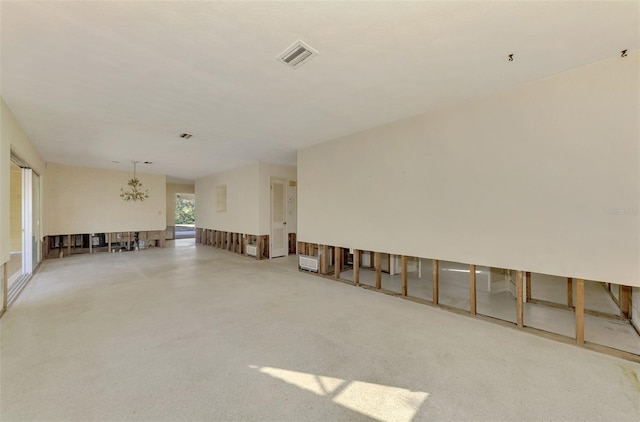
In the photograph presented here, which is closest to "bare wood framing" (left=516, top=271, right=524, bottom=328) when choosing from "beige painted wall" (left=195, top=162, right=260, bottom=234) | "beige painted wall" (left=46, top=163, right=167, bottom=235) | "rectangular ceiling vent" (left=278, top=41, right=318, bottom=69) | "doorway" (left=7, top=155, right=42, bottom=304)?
"rectangular ceiling vent" (left=278, top=41, right=318, bottom=69)

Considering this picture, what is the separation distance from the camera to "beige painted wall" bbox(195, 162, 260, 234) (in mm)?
7508

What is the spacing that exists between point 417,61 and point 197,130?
361cm

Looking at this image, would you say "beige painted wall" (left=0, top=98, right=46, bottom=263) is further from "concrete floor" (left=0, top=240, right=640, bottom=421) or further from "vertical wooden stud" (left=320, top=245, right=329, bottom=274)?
"vertical wooden stud" (left=320, top=245, right=329, bottom=274)

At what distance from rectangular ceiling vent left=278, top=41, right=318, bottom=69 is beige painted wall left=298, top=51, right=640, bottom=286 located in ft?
6.79

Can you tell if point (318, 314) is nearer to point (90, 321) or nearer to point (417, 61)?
point (90, 321)

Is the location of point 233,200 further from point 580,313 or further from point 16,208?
point 580,313

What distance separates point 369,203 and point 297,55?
2.67 metres

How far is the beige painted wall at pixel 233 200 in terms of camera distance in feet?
24.6

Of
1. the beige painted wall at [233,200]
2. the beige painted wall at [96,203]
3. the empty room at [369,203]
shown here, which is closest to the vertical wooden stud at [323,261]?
the empty room at [369,203]

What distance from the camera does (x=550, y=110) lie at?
2.73 meters

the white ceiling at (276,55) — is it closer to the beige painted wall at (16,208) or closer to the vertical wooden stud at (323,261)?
the vertical wooden stud at (323,261)

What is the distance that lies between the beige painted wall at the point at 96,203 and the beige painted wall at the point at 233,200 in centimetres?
137

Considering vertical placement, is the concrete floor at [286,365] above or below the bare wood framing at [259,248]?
below

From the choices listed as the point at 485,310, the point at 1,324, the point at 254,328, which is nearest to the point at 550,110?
the point at 485,310
